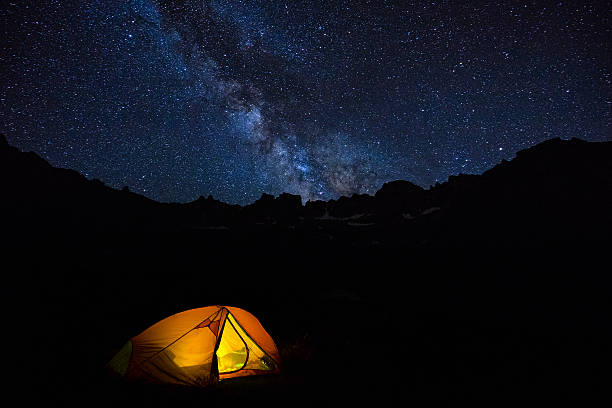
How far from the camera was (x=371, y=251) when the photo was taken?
80625mm

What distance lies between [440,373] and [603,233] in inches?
3248

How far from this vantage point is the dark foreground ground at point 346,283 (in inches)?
294

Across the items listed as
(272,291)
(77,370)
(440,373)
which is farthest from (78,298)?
(440,373)

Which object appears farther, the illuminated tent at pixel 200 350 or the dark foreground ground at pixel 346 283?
the dark foreground ground at pixel 346 283

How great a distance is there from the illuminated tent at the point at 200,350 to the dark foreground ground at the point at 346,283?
355 millimetres

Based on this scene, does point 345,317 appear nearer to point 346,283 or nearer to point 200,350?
point 200,350

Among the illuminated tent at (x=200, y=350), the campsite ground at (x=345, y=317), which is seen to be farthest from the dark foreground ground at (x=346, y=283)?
the illuminated tent at (x=200, y=350)

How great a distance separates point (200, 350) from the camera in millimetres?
6836

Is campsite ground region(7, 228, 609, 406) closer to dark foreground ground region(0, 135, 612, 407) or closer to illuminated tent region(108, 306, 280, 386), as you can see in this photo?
dark foreground ground region(0, 135, 612, 407)

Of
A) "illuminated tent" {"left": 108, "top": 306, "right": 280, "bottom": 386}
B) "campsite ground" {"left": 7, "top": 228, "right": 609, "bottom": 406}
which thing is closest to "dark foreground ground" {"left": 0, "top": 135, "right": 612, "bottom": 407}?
"campsite ground" {"left": 7, "top": 228, "right": 609, "bottom": 406}

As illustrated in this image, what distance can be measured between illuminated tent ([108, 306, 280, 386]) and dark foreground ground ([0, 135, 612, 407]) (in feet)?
1.16

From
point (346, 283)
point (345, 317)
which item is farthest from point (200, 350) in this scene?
point (346, 283)

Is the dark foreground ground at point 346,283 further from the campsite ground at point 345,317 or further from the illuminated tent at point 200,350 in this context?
the illuminated tent at point 200,350

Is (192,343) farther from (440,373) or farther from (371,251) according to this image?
(371,251)
